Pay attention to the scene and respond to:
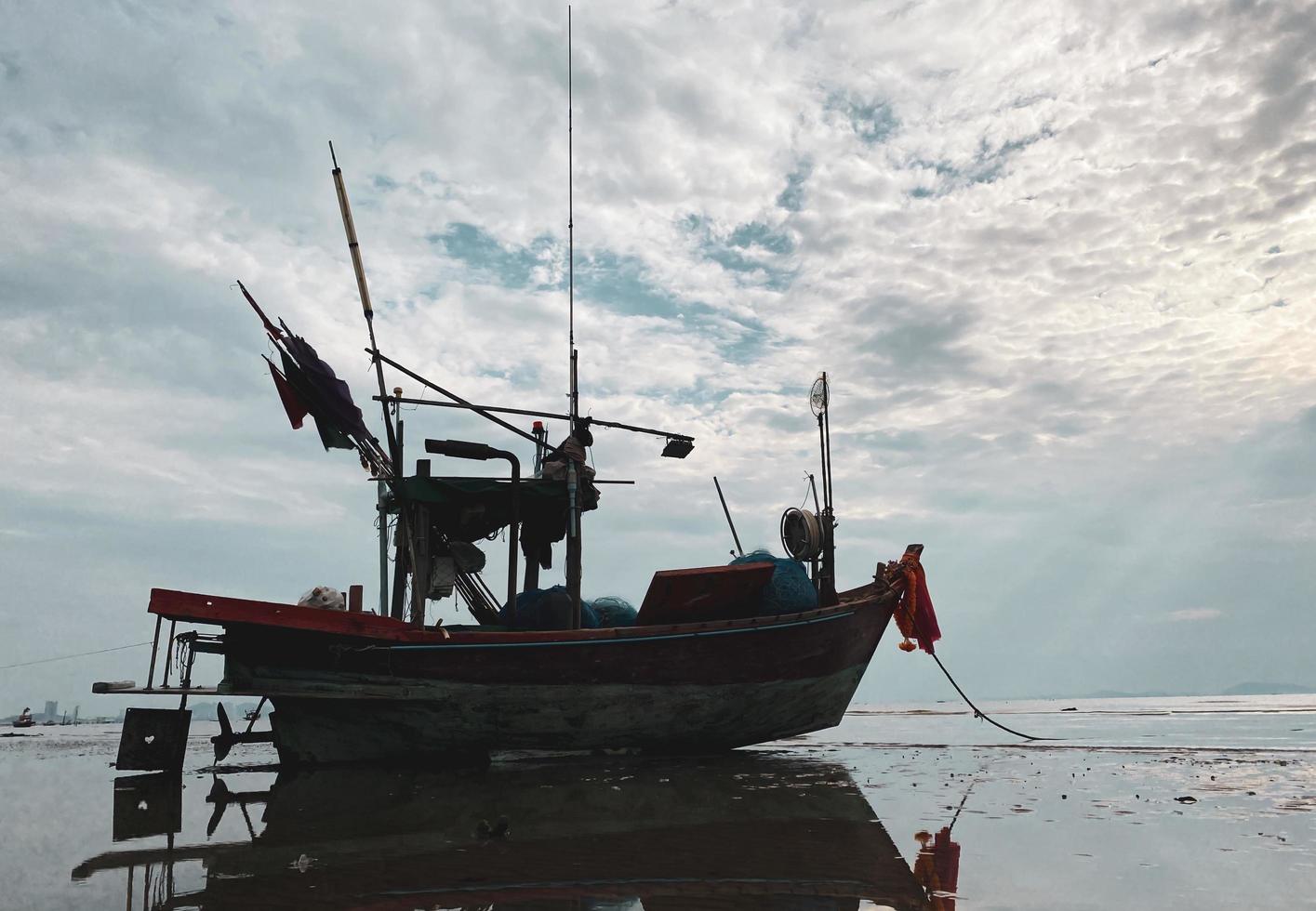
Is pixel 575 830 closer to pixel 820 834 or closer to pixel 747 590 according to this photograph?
pixel 820 834

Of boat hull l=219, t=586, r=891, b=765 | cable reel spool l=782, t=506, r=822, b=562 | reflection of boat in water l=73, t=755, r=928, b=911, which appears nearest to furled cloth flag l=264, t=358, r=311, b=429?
boat hull l=219, t=586, r=891, b=765

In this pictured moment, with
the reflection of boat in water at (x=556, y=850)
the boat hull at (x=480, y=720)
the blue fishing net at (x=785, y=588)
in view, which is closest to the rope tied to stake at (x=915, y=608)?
A: the blue fishing net at (x=785, y=588)

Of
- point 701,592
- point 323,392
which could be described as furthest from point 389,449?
point 701,592

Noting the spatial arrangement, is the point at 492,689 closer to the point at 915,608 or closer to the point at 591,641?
the point at 591,641

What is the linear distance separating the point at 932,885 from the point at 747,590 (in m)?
8.73

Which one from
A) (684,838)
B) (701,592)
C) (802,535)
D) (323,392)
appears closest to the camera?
(684,838)

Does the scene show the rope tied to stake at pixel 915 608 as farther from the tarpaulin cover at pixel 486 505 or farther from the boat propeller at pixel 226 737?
the boat propeller at pixel 226 737

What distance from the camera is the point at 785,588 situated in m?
13.9

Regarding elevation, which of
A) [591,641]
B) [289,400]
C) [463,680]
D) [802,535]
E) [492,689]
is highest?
[289,400]

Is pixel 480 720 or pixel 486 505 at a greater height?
pixel 486 505

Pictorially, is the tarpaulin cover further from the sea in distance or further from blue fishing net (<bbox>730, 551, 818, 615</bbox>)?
the sea in distance

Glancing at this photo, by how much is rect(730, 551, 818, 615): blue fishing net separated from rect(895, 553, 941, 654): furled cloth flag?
290 cm

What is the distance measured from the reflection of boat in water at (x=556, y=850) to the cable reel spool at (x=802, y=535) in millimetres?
6700

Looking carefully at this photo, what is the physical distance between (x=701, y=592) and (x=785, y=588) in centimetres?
157
